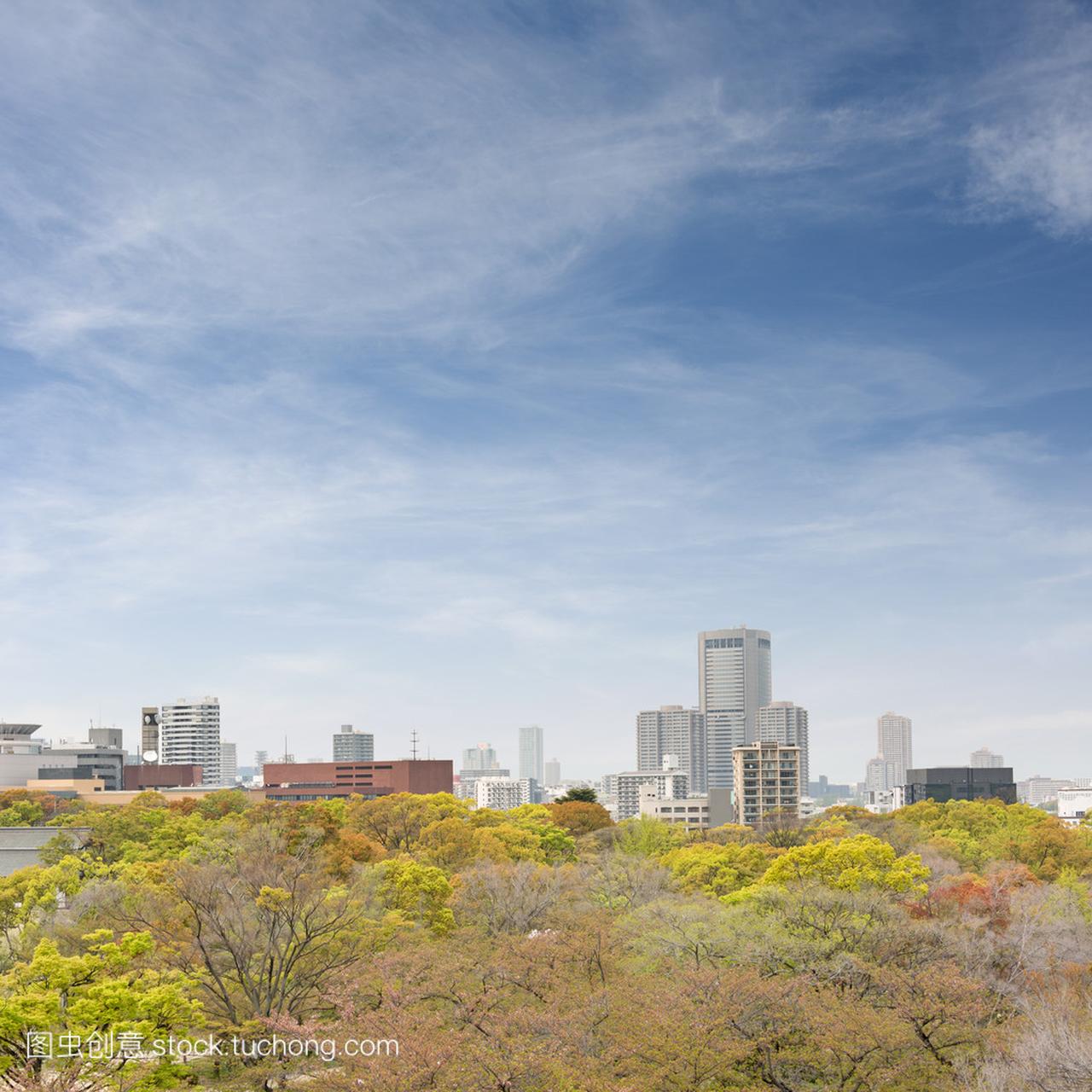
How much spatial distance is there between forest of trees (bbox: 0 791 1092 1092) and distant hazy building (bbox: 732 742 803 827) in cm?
10048

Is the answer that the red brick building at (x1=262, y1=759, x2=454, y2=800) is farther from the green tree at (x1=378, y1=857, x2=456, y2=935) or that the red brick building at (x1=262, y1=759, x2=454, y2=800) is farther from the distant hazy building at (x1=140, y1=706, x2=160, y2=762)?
the green tree at (x1=378, y1=857, x2=456, y2=935)

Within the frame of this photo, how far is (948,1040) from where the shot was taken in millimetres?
26453

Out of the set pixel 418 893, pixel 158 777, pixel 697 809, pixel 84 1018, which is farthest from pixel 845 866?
pixel 697 809

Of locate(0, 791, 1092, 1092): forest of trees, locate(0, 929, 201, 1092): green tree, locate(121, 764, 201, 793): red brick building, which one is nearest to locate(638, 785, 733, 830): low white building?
locate(121, 764, 201, 793): red brick building

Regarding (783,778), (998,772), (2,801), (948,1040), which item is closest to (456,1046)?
(948,1040)

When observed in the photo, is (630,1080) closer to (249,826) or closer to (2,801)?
(249,826)

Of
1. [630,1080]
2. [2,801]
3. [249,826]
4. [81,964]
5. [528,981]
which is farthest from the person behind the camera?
[2,801]

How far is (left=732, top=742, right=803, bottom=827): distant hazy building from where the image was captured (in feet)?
520

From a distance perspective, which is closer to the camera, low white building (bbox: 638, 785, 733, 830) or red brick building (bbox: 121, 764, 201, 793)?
red brick building (bbox: 121, 764, 201, 793)

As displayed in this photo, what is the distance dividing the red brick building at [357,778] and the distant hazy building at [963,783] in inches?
2607

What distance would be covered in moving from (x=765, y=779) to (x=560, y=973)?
5239 inches

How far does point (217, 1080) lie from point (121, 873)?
2532cm

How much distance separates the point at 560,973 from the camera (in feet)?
103

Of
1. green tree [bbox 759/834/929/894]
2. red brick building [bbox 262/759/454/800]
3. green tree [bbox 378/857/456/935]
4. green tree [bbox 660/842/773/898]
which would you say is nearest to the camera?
green tree [bbox 378/857/456/935]
